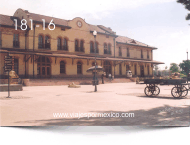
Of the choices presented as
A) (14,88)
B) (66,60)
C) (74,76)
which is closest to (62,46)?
(66,60)

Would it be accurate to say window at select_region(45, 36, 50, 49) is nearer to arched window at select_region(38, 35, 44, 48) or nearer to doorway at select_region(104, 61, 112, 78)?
arched window at select_region(38, 35, 44, 48)

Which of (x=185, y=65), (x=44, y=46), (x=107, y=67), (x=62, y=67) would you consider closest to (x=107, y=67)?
(x=107, y=67)

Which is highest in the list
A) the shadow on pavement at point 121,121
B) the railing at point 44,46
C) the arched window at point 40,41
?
the arched window at point 40,41

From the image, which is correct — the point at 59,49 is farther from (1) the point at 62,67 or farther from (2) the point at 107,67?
(2) the point at 107,67

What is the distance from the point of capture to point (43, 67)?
25.8 meters

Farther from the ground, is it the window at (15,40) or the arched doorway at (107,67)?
the window at (15,40)

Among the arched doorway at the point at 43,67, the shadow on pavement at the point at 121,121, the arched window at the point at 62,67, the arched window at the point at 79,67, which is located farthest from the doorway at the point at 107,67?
the shadow on pavement at the point at 121,121

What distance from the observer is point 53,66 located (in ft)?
87.5

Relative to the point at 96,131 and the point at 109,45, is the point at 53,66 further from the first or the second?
the point at 96,131

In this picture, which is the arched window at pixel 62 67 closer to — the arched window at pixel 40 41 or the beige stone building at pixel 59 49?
the beige stone building at pixel 59 49

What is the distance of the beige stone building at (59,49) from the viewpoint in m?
23.2

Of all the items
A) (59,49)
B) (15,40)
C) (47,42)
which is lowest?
(59,49)

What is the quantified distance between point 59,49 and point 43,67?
3.58 meters

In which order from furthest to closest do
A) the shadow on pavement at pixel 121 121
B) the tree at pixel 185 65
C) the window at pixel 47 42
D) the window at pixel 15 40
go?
the window at pixel 47 42 < the window at pixel 15 40 < the tree at pixel 185 65 < the shadow on pavement at pixel 121 121
